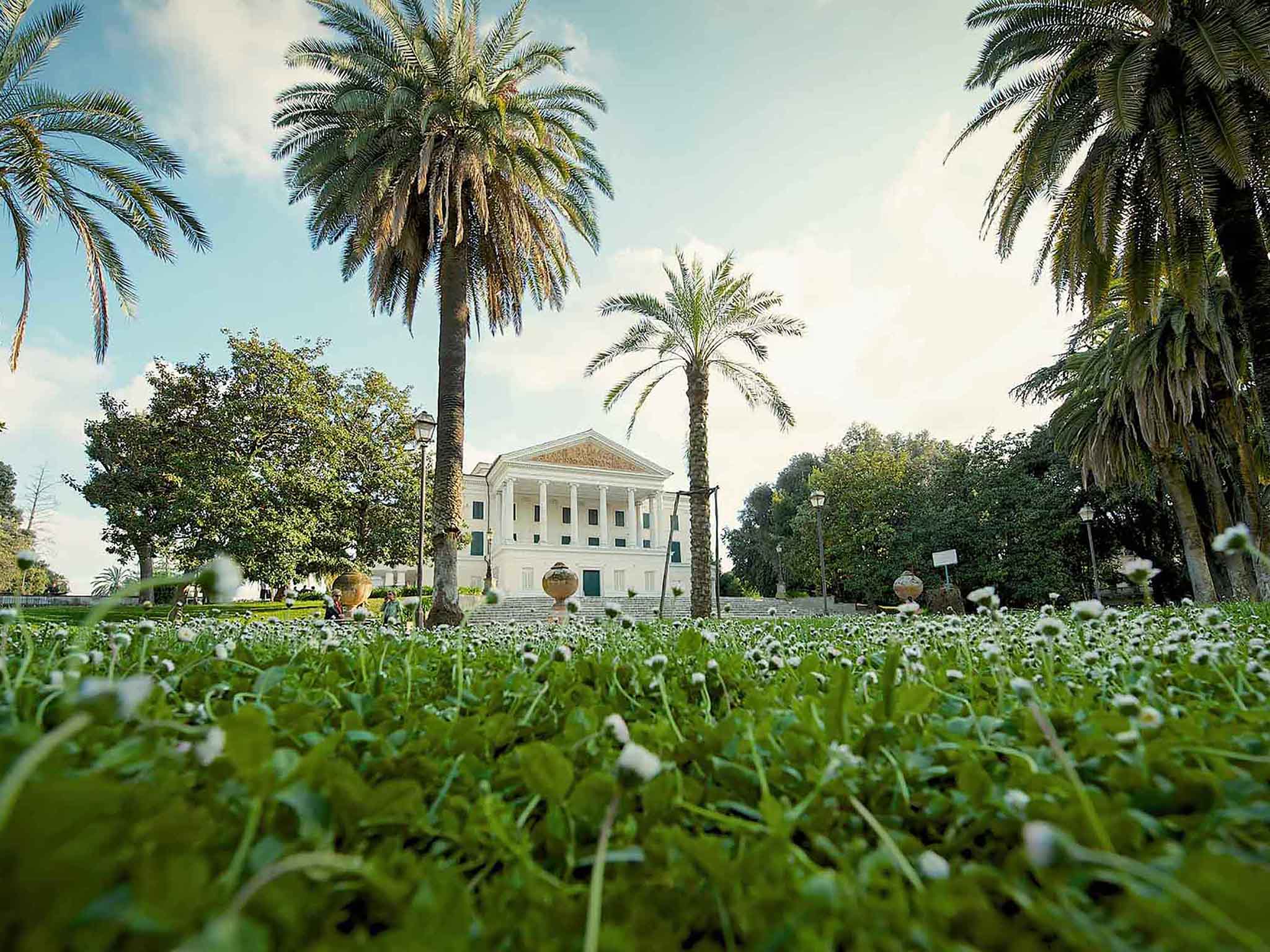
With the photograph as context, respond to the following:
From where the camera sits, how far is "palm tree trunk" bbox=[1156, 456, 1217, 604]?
1683cm

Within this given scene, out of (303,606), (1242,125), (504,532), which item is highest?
(1242,125)

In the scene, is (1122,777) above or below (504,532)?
below

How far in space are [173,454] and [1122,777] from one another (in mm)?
25174

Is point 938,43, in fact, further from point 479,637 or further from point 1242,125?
point 479,637

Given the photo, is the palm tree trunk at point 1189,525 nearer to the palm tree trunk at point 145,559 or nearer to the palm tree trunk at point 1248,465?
the palm tree trunk at point 1248,465

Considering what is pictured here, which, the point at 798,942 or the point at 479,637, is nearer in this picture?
the point at 798,942

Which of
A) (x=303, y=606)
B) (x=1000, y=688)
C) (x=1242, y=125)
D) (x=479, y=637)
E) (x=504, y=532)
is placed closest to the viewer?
(x=1000, y=688)

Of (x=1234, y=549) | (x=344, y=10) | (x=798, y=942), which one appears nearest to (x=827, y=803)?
(x=798, y=942)

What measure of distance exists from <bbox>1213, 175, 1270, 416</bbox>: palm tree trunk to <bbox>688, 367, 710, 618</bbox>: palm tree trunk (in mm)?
9367

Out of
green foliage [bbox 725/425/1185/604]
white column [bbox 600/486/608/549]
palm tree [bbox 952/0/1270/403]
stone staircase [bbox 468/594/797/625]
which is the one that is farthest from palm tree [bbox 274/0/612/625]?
white column [bbox 600/486/608/549]

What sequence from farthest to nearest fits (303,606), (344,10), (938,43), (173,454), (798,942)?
(303,606), (173,454), (344,10), (938,43), (798,942)

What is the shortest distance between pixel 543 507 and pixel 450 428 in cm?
2356

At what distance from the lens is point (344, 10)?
10859 millimetres

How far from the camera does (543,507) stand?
1388 inches
